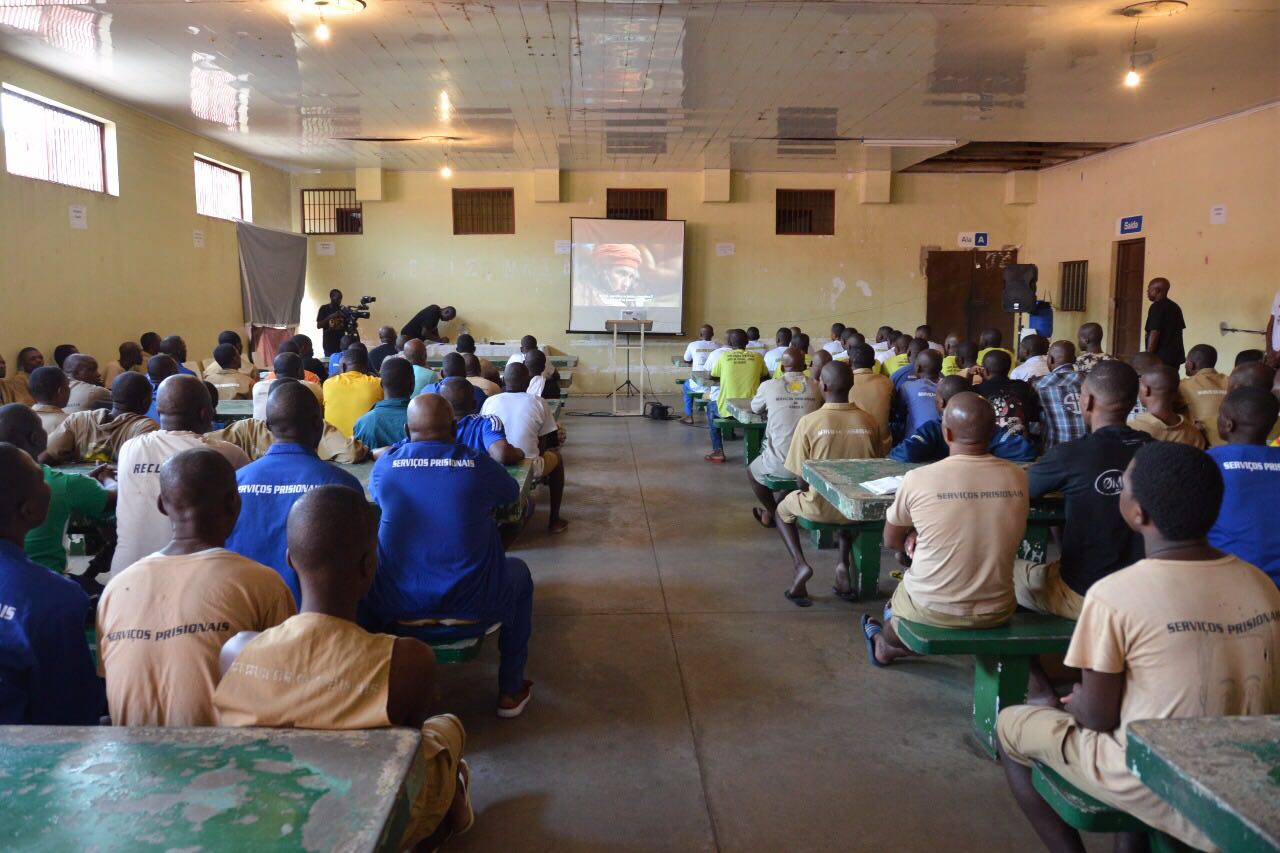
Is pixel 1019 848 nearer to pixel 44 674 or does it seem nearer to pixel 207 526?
pixel 207 526

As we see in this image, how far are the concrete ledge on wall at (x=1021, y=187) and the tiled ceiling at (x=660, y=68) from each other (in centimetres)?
262

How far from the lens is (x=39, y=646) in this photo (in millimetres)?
1864

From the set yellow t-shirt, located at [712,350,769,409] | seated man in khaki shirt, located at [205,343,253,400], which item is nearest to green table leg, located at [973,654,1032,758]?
yellow t-shirt, located at [712,350,769,409]

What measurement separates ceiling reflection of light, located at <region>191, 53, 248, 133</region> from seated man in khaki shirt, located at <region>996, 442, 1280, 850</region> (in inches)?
287

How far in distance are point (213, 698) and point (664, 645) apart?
90.3 inches

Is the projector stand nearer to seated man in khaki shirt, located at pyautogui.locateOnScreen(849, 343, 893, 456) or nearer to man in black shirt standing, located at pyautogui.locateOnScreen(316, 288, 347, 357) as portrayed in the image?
man in black shirt standing, located at pyautogui.locateOnScreen(316, 288, 347, 357)

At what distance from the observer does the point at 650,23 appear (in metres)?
6.00

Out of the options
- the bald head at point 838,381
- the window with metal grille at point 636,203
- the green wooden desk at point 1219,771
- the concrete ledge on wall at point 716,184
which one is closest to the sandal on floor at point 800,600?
the bald head at point 838,381

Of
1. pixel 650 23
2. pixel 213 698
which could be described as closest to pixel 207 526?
pixel 213 698

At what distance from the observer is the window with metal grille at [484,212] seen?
506 inches

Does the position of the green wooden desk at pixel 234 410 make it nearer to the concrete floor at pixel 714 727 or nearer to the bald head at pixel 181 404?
the concrete floor at pixel 714 727

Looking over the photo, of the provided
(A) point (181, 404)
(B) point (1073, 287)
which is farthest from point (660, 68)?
(B) point (1073, 287)

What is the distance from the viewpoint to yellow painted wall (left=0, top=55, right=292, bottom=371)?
6.91 metres

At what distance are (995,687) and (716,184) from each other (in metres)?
10.6
